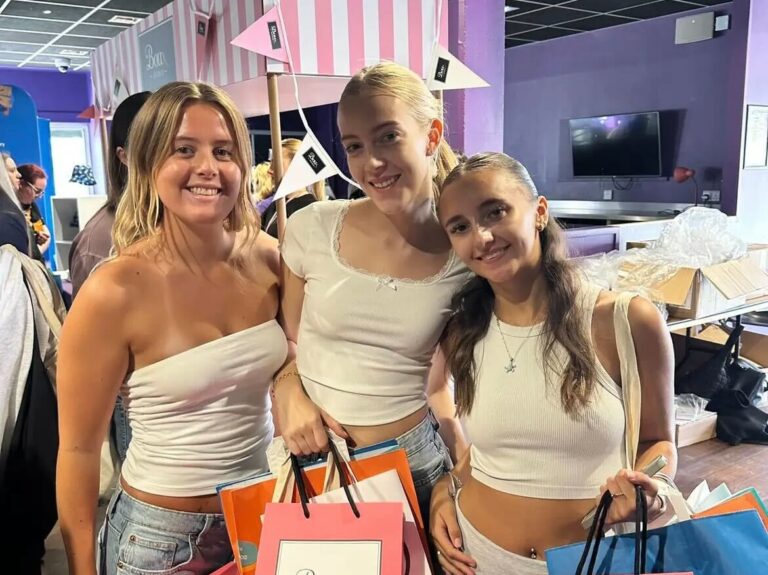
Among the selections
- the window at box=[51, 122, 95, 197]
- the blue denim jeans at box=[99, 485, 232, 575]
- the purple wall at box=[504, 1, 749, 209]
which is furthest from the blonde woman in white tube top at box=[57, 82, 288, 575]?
the window at box=[51, 122, 95, 197]

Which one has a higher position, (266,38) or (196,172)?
(266,38)

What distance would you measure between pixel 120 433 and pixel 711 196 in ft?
19.1

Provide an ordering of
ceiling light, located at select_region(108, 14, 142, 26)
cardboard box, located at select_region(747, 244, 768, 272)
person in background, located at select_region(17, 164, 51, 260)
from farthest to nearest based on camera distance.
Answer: ceiling light, located at select_region(108, 14, 142, 26)
person in background, located at select_region(17, 164, 51, 260)
cardboard box, located at select_region(747, 244, 768, 272)

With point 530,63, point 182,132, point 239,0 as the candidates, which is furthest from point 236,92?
point 530,63

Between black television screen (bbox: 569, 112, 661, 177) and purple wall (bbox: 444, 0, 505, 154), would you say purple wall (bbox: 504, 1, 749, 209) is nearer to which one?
black television screen (bbox: 569, 112, 661, 177)

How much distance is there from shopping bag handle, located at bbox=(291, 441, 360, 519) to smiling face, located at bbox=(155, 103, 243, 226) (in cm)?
46

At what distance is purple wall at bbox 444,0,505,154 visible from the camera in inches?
123

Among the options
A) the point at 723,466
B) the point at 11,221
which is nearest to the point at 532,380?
the point at 11,221

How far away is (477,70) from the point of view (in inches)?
125

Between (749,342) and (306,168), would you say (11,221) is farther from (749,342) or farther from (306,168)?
(749,342)

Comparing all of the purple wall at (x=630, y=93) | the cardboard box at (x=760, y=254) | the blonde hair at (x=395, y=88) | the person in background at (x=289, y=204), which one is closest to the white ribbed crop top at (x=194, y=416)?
the blonde hair at (x=395, y=88)

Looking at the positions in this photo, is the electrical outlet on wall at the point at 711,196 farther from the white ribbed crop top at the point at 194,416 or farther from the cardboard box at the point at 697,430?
the white ribbed crop top at the point at 194,416

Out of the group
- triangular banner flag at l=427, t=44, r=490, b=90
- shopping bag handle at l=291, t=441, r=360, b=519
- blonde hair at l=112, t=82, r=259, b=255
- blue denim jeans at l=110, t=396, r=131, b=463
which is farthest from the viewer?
triangular banner flag at l=427, t=44, r=490, b=90

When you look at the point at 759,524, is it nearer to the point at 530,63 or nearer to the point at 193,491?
the point at 193,491
